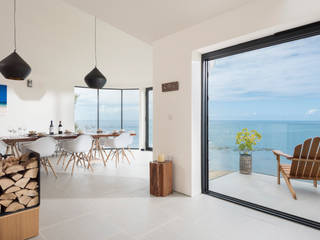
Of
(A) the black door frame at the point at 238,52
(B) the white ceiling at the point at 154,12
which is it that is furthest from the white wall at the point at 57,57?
(A) the black door frame at the point at 238,52

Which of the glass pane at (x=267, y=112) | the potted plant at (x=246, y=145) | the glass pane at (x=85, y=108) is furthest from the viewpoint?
the glass pane at (x=85, y=108)

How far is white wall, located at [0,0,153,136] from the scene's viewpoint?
387 cm

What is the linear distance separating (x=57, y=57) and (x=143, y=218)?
4.82m

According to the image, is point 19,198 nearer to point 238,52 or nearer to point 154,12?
point 154,12

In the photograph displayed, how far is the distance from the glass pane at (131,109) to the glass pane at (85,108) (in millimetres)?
1042

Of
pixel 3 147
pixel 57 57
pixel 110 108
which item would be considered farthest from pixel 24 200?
pixel 110 108

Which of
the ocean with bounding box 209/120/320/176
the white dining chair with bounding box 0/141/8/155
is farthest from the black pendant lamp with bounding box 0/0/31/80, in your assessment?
the ocean with bounding box 209/120/320/176

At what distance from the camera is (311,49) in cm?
221

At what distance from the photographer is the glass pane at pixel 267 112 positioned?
7.64 feet

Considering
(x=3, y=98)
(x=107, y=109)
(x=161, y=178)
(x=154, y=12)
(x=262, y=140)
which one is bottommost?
(x=161, y=178)

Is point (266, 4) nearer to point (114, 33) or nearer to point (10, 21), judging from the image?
point (114, 33)

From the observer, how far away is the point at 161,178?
286 cm

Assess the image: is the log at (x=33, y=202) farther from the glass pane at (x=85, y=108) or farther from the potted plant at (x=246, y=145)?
the glass pane at (x=85, y=108)

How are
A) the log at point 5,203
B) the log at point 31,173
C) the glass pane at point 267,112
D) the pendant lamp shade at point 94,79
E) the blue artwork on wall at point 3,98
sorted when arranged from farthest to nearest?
the blue artwork on wall at point 3,98 → the pendant lamp shade at point 94,79 → the glass pane at point 267,112 → the log at point 31,173 → the log at point 5,203
